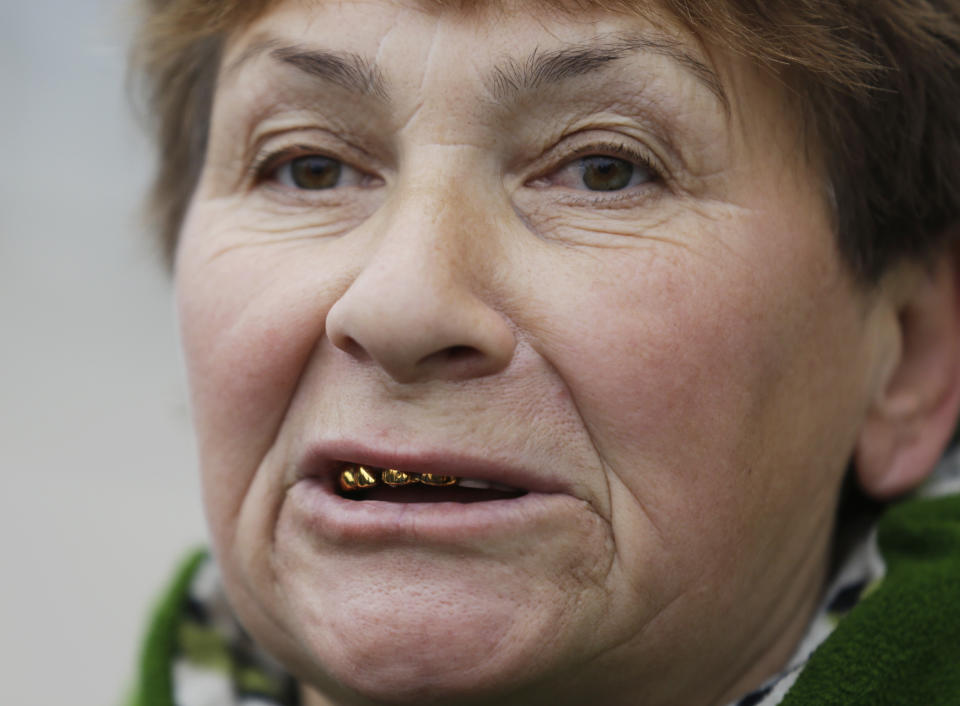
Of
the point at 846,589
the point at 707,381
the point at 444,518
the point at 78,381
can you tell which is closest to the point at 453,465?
the point at 444,518

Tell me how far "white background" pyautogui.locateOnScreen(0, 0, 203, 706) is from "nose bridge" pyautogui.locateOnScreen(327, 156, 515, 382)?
41.4 inches

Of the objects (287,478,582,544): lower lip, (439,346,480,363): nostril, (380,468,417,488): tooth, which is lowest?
(287,478,582,544): lower lip

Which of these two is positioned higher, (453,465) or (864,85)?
(864,85)

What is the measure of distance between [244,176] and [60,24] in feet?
17.1

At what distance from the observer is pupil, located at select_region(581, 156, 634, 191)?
1.48 meters

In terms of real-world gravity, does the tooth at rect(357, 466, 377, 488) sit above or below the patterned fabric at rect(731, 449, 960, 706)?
above

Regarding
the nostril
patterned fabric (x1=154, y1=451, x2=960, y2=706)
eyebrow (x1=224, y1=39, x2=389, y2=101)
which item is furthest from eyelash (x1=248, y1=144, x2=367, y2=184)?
patterned fabric (x1=154, y1=451, x2=960, y2=706)

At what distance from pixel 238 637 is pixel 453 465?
2.90 feet

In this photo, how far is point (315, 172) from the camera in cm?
162

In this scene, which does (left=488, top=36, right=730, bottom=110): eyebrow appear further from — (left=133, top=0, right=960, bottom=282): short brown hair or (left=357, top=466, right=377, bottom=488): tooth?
(left=357, top=466, right=377, bottom=488): tooth

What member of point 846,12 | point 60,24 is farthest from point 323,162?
point 60,24

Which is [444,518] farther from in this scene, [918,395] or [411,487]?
[918,395]

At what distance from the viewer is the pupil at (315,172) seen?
160cm

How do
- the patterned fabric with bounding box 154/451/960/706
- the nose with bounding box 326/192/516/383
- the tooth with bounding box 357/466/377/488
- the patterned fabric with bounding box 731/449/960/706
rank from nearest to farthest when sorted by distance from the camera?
1. the nose with bounding box 326/192/516/383
2. the tooth with bounding box 357/466/377/488
3. the patterned fabric with bounding box 731/449/960/706
4. the patterned fabric with bounding box 154/451/960/706
